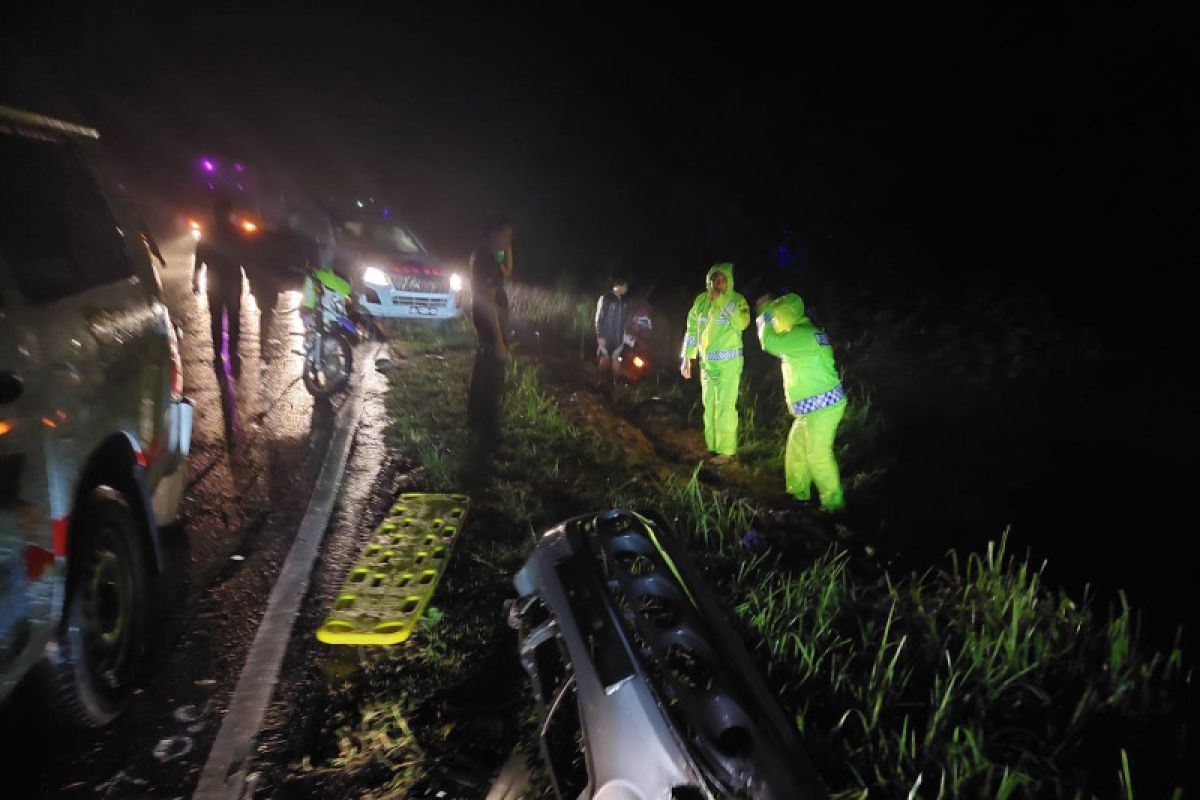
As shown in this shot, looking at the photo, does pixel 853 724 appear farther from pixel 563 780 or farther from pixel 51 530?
pixel 51 530

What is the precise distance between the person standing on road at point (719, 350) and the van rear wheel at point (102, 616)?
4162 mm

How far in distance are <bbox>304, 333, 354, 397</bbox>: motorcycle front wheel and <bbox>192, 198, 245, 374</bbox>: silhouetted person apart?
1171 mm

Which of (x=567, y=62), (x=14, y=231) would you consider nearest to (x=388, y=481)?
(x=14, y=231)

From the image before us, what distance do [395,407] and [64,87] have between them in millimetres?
3534

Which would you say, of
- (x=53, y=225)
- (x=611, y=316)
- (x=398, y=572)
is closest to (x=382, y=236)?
(x=611, y=316)

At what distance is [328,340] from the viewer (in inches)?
243

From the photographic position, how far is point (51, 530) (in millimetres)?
1784

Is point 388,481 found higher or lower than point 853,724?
higher

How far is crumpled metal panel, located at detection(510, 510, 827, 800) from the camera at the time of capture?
1456 millimetres

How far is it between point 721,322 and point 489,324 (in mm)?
2143

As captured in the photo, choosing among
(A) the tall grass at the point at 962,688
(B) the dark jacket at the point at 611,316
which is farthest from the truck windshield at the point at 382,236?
(A) the tall grass at the point at 962,688

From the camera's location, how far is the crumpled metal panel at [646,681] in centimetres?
146

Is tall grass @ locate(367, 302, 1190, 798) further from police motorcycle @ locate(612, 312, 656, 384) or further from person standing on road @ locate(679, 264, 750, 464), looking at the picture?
police motorcycle @ locate(612, 312, 656, 384)

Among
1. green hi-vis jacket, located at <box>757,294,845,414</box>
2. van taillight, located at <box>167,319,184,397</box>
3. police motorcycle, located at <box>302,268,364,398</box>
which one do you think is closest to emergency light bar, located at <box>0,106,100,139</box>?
van taillight, located at <box>167,319,184,397</box>
